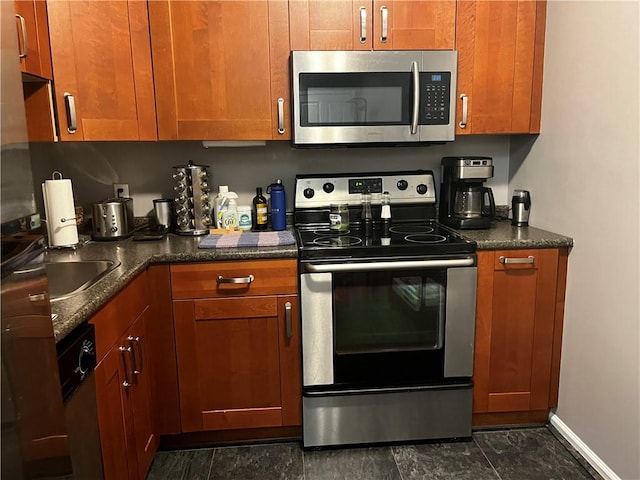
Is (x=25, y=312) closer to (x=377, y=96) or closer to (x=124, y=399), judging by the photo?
(x=124, y=399)

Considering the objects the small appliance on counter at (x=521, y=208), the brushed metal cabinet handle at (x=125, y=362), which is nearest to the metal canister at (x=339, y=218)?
the small appliance on counter at (x=521, y=208)

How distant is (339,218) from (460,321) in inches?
28.3

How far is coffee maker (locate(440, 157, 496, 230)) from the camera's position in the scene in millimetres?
2297

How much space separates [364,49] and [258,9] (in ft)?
1.61

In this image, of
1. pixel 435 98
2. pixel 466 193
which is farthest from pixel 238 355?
pixel 435 98

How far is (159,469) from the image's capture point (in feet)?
6.59

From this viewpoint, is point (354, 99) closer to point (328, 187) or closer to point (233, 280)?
point (328, 187)

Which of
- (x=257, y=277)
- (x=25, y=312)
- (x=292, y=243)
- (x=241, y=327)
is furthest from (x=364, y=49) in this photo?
(x=25, y=312)

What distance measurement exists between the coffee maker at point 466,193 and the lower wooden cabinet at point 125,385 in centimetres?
146

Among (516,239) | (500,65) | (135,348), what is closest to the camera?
(135,348)

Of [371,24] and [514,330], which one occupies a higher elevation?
[371,24]

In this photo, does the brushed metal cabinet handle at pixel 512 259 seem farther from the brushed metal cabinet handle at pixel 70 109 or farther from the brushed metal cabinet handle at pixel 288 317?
the brushed metal cabinet handle at pixel 70 109

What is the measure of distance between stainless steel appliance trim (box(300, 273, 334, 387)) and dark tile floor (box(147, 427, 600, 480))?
1.09 feet

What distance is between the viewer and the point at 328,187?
2.43m
